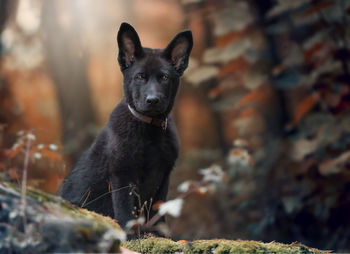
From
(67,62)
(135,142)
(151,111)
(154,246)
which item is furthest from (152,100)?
(67,62)

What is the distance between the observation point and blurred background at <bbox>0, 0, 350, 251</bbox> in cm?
567

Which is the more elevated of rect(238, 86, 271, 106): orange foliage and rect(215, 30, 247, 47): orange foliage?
rect(215, 30, 247, 47): orange foliage

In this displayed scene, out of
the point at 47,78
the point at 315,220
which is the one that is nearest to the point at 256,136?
the point at 315,220

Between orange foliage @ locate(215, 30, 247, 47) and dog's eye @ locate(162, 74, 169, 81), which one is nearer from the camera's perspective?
dog's eye @ locate(162, 74, 169, 81)

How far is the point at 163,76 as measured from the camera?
12.4 feet

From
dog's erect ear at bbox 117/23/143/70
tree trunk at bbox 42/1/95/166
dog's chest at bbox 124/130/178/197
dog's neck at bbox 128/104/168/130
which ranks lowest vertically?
dog's chest at bbox 124/130/178/197

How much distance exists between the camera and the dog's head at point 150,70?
3.64 m

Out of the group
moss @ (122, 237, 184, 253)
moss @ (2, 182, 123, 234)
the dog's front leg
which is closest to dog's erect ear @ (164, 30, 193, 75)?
the dog's front leg

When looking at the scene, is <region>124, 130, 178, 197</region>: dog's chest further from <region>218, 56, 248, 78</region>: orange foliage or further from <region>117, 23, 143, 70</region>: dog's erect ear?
<region>218, 56, 248, 78</region>: orange foliage

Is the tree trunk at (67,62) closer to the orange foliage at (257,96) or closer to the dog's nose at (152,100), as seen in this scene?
the orange foliage at (257,96)

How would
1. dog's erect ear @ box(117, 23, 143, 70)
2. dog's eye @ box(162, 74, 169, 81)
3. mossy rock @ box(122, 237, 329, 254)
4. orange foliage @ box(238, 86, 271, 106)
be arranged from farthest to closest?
orange foliage @ box(238, 86, 271, 106)
dog's eye @ box(162, 74, 169, 81)
dog's erect ear @ box(117, 23, 143, 70)
mossy rock @ box(122, 237, 329, 254)

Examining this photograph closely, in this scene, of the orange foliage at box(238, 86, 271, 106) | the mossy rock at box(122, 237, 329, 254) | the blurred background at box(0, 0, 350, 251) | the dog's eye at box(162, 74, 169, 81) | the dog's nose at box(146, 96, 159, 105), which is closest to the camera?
the mossy rock at box(122, 237, 329, 254)

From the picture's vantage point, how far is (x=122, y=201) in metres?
3.58

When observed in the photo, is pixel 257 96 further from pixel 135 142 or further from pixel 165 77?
pixel 135 142
